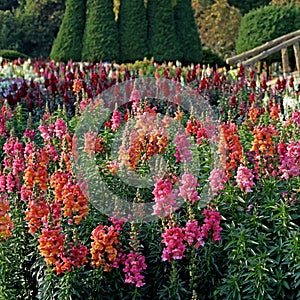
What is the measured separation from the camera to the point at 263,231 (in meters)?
3.92

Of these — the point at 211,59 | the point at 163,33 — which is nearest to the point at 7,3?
the point at 211,59

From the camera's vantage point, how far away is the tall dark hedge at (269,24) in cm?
1600

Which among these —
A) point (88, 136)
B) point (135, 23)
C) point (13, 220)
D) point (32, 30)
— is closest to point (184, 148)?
point (88, 136)

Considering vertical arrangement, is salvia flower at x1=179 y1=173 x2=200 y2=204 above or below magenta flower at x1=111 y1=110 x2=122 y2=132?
above

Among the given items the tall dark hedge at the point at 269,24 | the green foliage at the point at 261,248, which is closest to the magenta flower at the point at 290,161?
the green foliage at the point at 261,248

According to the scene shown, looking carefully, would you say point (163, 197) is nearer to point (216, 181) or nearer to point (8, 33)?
point (216, 181)

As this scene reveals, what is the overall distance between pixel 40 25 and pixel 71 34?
26.3ft

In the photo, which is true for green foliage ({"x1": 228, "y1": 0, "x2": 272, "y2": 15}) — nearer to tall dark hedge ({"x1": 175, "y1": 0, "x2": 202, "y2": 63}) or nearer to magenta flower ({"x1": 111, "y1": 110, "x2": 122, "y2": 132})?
tall dark hedge ({"x1": 175, "y1": 0, "x2": 202, "y2": 63})

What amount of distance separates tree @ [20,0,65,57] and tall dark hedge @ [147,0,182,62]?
8290 millimetres

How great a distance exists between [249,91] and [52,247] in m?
5.35

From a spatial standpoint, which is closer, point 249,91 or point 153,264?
point 153,264

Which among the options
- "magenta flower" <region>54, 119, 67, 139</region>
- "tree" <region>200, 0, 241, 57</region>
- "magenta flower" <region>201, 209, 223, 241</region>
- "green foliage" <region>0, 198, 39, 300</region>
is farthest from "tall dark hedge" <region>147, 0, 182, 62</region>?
"magenta flower" <region>201, 209, 223, 241</region>

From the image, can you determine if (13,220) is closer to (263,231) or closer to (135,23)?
(263,231)

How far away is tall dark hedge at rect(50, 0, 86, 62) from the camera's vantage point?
15.3 meters
